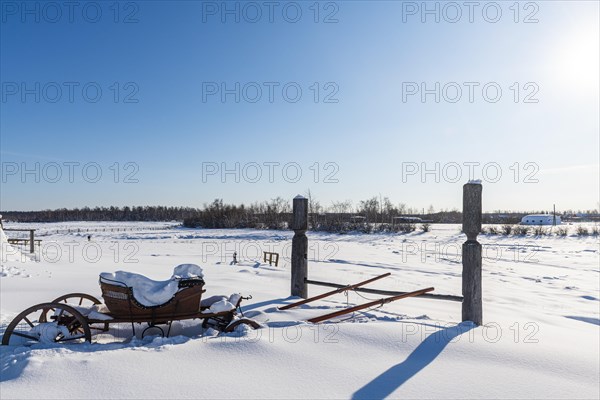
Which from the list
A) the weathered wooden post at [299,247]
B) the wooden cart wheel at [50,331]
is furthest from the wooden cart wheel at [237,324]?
the weathered wooden post at [299,247]

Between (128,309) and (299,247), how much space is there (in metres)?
2.84

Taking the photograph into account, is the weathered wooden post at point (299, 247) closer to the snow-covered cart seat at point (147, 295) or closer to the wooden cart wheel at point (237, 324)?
the wooden cart wheel at point (237, 324)

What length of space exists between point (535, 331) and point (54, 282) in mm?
8293

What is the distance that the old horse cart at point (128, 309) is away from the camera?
3.81 meters

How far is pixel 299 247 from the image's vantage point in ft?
20.5

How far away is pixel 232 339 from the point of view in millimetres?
3826

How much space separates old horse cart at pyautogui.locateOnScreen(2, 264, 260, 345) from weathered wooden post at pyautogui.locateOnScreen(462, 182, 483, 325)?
2.51 meters

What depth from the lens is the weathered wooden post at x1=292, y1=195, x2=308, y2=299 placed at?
6180 mm

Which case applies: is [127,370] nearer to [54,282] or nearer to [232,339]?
[232,339]

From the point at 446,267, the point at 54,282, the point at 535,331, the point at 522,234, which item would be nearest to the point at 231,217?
the point at 522,234

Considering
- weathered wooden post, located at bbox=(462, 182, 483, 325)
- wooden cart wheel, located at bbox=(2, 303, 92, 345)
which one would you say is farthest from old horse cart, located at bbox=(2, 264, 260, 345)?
weathered wooden post, located at bbox=(462, 182, 483, 325)

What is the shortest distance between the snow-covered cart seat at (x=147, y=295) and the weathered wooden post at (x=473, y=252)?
10.1 feet

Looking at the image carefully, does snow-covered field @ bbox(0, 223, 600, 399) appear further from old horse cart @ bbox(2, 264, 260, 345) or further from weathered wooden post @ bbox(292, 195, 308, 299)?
weathered wooden post @ bbox(292, 195, 308, 299)

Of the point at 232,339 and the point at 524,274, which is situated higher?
the point at 232,339
